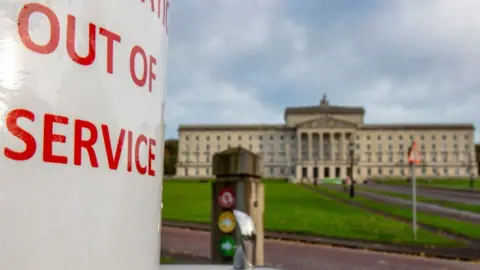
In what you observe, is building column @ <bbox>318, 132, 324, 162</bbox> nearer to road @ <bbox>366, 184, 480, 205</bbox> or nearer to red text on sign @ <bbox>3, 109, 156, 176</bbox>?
road @ <bbox>366, 184, 480, 205</bbox>

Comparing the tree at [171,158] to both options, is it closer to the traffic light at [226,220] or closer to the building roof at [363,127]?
the building roof at [363,127]

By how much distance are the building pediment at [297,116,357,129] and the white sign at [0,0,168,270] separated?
429ft

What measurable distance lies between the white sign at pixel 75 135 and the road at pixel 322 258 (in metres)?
9.24

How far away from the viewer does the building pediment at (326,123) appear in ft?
428

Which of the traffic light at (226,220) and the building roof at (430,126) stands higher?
the building roof at (430,126)

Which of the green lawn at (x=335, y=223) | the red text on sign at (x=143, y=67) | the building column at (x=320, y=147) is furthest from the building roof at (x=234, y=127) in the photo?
the red text on sign at (x=143, y=67)

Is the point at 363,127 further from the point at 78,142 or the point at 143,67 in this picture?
the point at 78,142

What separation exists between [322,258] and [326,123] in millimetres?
121456

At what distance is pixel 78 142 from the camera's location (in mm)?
1636

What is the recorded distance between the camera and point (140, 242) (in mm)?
Result: 1926

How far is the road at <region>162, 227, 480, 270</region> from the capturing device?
1084 centimetres

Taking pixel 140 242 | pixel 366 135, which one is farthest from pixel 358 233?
pixel 366 135

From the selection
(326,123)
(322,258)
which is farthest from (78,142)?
(326,123)

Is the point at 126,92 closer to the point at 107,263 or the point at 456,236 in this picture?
the point at 107,263
